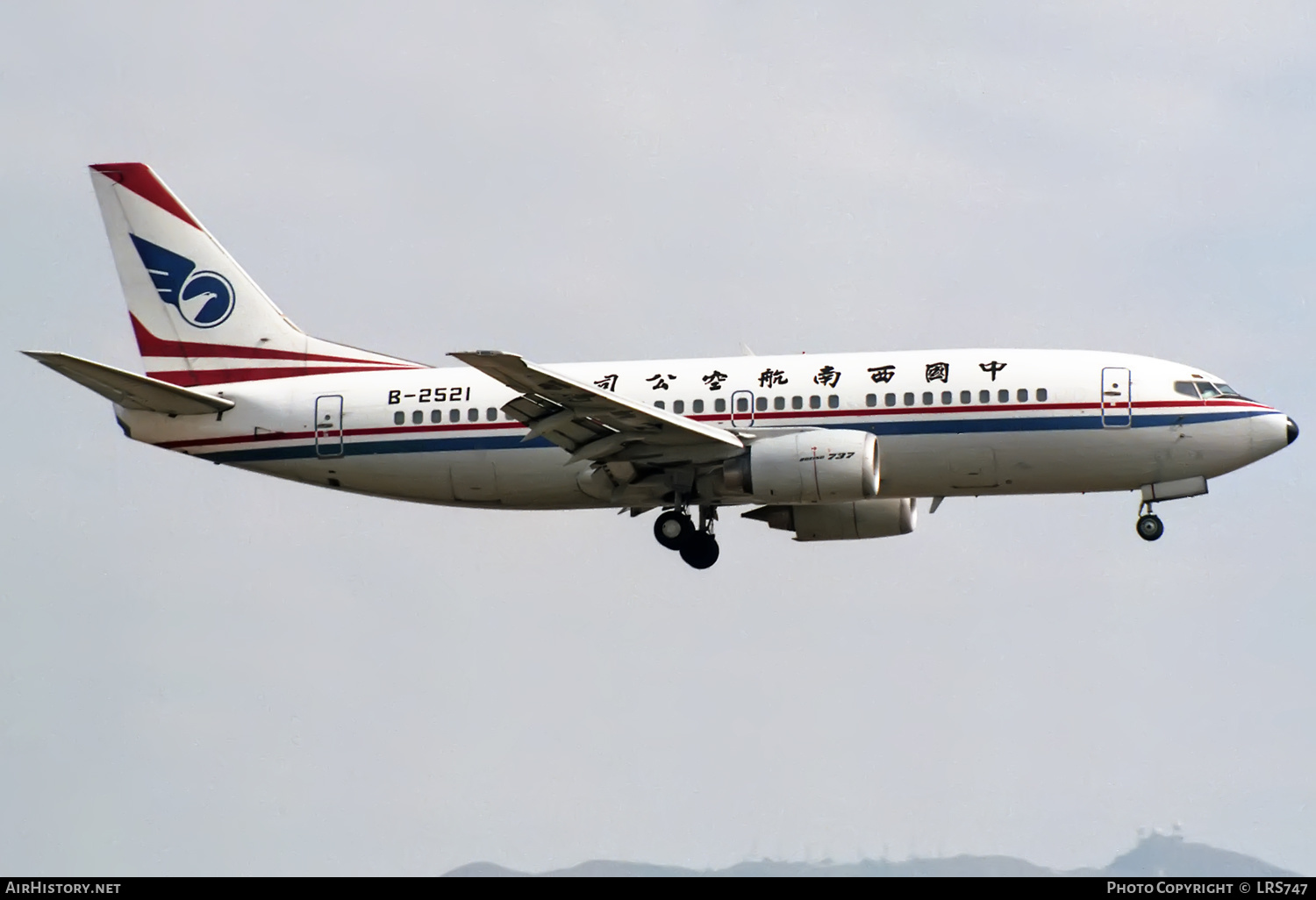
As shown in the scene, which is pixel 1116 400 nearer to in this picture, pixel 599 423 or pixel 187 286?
pixel 599 423

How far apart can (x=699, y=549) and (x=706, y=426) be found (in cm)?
427

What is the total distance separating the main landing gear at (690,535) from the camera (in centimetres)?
4716

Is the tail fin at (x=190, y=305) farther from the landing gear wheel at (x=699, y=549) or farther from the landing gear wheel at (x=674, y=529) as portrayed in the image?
the landing gear wheel at (x=699, y=549)

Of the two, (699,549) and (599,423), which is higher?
(599,423)

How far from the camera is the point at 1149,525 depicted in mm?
45500

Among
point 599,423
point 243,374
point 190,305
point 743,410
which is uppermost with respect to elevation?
point 190,305

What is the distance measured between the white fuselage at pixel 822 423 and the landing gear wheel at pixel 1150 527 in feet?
3.49

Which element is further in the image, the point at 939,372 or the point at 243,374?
the point at 243,374

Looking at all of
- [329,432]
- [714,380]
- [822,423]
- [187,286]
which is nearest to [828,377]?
[822,423]

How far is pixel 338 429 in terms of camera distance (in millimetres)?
47562

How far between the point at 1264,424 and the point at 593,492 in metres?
16.0

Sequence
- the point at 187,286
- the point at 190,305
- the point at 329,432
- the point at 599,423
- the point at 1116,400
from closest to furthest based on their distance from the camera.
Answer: the point at 599,423 → the point at 1116,400 → the point at 329,432 → the point at 190,305 → the point at 187,286

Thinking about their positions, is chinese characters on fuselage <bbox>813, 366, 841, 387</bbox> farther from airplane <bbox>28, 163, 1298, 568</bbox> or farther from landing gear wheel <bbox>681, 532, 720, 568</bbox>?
landing gear wheel <bbox>681, 532, 720, 568</bbox>
